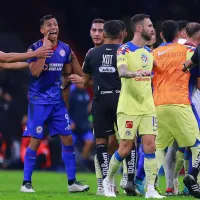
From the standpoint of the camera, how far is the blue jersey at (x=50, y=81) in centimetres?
1352

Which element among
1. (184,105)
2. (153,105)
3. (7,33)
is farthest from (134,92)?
(7,33)

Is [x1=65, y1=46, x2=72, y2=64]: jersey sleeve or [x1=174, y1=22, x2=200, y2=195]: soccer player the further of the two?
[x1=65, y1=46, x2=72, y2=64]: jersey sleeve

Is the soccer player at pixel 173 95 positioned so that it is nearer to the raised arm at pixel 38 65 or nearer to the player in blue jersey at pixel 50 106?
the player in blue jersey at pixel 50 106

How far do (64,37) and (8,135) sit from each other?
124 inches

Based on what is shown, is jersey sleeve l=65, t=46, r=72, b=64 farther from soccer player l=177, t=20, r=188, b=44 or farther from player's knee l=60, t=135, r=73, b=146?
soccer player l=177, t=20, r=188, b=44

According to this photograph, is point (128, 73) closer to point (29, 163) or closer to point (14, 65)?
point (29, 163)

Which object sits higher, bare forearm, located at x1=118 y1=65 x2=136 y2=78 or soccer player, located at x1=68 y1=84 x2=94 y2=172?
bare forearm, located at x1=118 y1=65 x2=136 y2=78

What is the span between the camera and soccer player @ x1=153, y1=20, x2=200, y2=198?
12.8 meters

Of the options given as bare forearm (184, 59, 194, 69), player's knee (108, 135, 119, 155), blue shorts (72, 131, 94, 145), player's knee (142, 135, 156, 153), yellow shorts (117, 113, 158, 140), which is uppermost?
bare forearm (184, 59, 194, 69)

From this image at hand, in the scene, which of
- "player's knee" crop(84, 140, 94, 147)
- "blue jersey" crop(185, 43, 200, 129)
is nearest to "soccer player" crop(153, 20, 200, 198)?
"blue jersey" crop(185, 43, 200, 129)

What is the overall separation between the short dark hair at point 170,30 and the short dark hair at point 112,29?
0.72 metres

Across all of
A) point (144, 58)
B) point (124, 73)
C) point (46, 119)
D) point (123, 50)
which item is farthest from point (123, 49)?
point (46, 119)

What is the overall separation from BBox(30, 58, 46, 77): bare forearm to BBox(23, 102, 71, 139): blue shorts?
548mm

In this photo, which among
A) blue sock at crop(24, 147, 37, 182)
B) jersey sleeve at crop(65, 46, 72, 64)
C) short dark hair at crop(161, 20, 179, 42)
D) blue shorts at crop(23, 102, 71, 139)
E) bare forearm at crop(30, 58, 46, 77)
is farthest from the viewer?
jersey sleeve at crop(65, 46, 72, 64)
